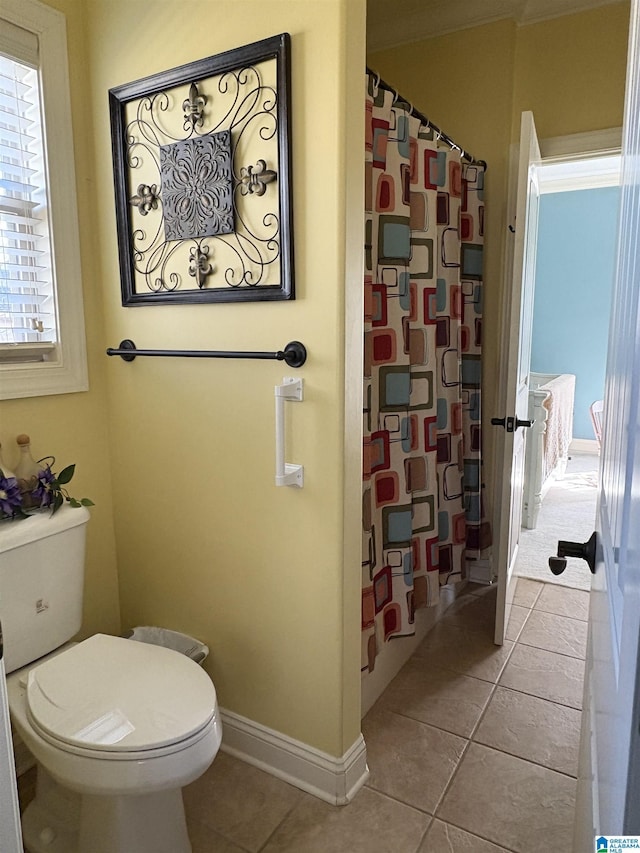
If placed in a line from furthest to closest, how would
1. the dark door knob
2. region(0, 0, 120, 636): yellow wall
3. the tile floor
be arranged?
region(0, 0, 120, 636): yellow wall < the tile floor < the dark door knob

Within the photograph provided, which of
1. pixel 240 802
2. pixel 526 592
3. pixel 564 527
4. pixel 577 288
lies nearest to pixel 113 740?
pixel 240 802

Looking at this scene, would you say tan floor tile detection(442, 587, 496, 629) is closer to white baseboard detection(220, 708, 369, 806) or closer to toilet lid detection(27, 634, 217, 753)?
white baseboard detection(220, 708, 369, 806)

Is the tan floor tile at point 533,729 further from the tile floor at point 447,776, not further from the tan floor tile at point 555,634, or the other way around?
the tan floor tile at point 555,634

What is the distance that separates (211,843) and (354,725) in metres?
0.47

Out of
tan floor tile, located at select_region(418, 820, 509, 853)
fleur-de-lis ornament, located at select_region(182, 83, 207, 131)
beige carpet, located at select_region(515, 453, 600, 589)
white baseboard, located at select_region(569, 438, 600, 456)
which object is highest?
fleur-de-lis ornament, located at select_region(182, 83, 207, 131)

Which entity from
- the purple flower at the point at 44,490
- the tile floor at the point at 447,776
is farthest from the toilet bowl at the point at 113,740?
the purple flower at the point at 44,490

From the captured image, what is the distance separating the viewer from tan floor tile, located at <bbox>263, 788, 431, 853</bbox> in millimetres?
1485

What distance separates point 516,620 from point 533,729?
765mm

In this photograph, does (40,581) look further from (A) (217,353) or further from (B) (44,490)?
(A) (217,353)

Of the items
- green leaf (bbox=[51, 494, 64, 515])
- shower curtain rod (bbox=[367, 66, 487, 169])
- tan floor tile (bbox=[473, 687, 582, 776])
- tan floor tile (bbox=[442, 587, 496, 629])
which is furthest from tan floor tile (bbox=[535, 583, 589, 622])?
green leaf (bbox=[51, 494, 64, 515])

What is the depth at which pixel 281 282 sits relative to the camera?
1.50 metres

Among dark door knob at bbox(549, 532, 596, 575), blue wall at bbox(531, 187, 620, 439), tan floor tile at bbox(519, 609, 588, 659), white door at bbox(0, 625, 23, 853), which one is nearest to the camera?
white door at bbox(0, 625, 23, 853)

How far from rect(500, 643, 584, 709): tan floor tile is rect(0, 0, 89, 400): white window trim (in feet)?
6.26

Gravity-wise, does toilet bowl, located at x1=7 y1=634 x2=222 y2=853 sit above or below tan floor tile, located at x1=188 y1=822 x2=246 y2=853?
above
